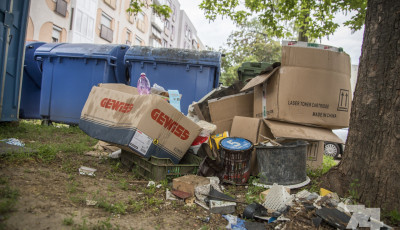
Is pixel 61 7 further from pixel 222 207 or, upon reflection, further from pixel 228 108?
pixel 222 207

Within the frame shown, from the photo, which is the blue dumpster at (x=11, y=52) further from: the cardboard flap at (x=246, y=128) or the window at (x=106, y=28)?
the window at (x=106, y=28)

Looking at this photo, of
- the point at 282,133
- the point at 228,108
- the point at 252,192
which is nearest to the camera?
the point at 252,192

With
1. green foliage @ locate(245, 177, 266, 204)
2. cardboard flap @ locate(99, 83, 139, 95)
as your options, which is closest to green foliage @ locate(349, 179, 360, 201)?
green foliage @ locate(245, 177, 266, 204)

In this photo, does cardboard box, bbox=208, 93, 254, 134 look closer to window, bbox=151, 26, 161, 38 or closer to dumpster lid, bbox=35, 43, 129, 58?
dumpster lid, bbox=35, 43, 129, 58

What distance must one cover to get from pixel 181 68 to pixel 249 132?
227 centimetres

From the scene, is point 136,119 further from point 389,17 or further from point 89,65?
point 89,65

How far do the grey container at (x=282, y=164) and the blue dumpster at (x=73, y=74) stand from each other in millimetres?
3854

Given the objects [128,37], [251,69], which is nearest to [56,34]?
[128,37]

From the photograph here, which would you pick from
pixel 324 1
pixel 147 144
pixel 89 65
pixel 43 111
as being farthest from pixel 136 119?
pixel 324 1

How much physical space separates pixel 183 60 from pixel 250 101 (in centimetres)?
170

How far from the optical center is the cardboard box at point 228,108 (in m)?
3.78

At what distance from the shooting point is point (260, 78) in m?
3.45

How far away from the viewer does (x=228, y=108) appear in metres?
3.85

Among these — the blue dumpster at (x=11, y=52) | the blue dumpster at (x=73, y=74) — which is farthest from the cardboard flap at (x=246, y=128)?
the blue dumpster at (x=11, y=52)
